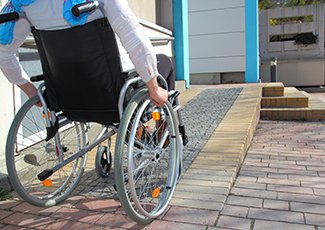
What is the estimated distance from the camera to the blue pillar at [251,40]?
898 cm

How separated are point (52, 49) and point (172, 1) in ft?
17.8

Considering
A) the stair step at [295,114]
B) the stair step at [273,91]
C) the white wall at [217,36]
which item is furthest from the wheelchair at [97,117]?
the white wall at [217,36]

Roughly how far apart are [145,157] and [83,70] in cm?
52

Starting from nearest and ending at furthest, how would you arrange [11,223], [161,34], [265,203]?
1. [11,223]
2. [265,203]
3. [161,34]

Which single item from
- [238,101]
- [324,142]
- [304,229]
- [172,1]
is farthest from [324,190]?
[172,1]

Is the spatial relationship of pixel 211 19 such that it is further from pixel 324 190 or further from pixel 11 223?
pixel 11 223

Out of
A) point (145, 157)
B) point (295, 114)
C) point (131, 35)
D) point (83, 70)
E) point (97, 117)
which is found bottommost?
point (295, 114)

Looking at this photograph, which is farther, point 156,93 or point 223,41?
point 223,41

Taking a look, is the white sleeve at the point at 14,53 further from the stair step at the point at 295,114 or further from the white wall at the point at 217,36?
the white wall at the point at 217,36

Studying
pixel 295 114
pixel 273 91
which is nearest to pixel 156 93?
pixel 295 114

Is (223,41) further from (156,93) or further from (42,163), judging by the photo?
(156,93)

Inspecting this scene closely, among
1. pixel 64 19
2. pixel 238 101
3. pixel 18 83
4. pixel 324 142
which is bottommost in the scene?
pixel 324 142

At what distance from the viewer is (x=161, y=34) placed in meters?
5.97

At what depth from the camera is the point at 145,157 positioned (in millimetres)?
1740
